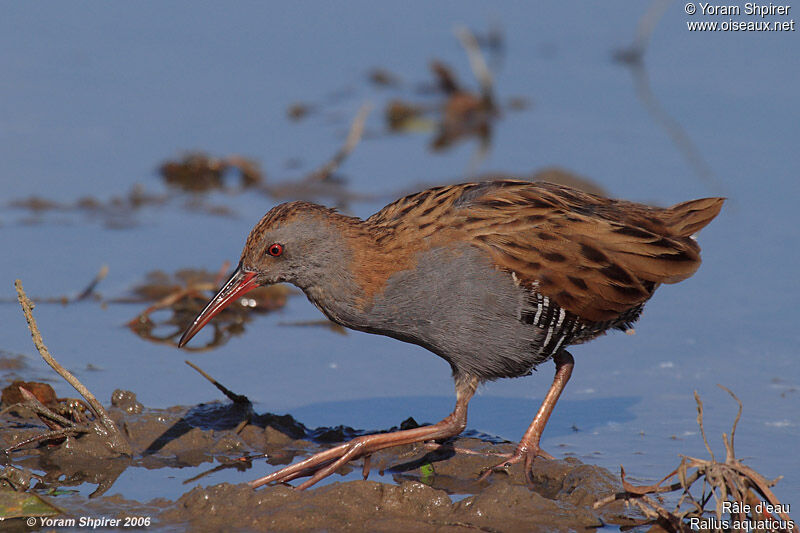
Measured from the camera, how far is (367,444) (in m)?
5.04

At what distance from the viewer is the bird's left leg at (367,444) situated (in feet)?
15.9

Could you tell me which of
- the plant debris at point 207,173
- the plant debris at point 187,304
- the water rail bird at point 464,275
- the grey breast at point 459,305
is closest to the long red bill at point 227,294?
the water rail bird at point 464,275

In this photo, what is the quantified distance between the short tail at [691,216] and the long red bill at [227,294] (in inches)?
77.8

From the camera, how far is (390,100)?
10.0 meters

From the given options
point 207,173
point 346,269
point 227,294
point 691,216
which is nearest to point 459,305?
point 346,269

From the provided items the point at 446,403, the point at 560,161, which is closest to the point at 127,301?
the point at 446,403

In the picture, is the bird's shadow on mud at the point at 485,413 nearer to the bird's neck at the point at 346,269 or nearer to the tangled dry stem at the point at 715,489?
the bird's neck at the point at 346,269

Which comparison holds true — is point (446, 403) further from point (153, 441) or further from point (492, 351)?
point (153, 441)

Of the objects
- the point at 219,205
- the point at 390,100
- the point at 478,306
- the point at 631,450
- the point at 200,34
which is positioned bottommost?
the point at 631,450

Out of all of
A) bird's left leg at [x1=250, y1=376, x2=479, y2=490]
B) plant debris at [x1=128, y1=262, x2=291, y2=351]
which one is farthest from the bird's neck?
plant debris at [x1=128, y1=262, x2=291, y2=351]

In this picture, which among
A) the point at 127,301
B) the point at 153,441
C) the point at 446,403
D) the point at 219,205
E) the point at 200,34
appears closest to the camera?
the point at 153,441

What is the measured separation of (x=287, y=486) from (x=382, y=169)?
453 centimetres

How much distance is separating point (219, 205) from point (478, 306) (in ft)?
11.8

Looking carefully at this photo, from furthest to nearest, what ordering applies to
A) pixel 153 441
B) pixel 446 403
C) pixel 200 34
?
pixel 200 34
pixel 446 403
pixel 153 441
